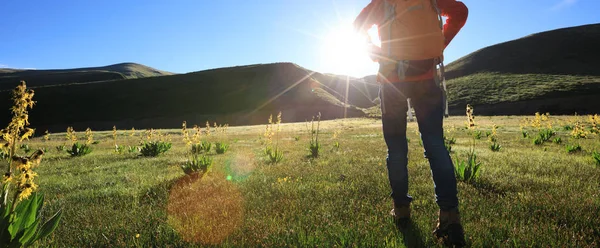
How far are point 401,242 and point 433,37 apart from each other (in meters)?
2.08

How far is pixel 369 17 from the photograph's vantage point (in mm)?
3516

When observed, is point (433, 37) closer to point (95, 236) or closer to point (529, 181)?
point (529, 181)

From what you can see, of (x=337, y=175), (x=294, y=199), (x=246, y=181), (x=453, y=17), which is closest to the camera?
(x=453, y=17)

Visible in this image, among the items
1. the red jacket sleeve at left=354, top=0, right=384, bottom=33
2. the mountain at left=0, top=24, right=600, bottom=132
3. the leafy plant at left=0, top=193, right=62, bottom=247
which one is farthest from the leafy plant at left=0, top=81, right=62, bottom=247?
the mountain at left=0, top=24, right=600, bottom=132

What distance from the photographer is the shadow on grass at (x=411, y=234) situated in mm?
2740

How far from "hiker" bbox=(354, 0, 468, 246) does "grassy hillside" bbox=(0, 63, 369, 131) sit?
75353 millimetres

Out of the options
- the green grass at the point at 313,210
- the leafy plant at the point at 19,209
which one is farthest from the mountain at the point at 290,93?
the leafy plant at the point at 19,209

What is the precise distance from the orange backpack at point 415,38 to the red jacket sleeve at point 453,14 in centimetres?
19

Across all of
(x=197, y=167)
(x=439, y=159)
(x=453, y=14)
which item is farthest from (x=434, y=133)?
(x=197, y=167)

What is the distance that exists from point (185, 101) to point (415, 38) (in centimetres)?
9773

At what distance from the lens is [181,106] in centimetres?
8919

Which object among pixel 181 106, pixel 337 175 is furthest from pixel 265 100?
pixel 337 175

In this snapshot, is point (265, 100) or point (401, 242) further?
point (265, 100)

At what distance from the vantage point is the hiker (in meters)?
2.95
